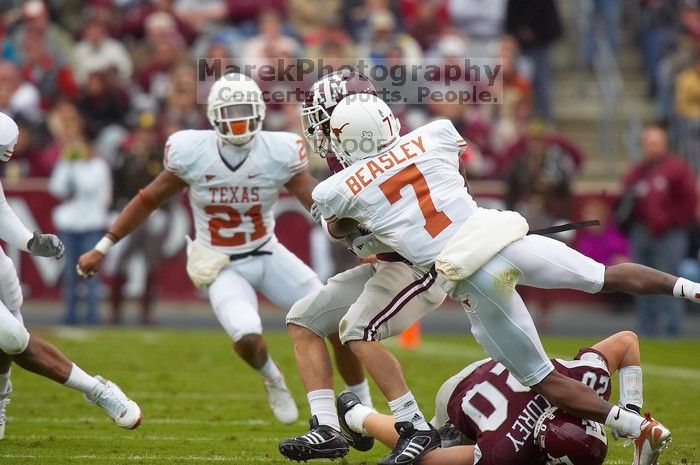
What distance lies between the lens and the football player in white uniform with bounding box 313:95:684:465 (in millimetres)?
5164

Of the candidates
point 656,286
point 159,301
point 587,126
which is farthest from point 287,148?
point 587,126

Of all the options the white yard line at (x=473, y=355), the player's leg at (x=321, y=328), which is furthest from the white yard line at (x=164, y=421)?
the white yard line at (x=473, y=355)

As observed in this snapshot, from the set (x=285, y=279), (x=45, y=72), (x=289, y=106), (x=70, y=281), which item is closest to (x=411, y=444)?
(x=285, y=279)

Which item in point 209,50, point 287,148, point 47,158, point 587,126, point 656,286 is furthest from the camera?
point 587,126

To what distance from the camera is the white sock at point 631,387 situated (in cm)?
544

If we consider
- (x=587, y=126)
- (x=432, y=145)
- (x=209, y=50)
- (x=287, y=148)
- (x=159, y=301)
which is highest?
(x=432, y=145)

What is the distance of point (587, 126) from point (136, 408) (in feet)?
32.7

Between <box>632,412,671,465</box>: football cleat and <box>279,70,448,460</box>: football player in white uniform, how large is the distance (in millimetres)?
1104

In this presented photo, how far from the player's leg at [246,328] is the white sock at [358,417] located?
41.2 inches

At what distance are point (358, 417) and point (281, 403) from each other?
1259mm

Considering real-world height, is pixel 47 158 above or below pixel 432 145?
below

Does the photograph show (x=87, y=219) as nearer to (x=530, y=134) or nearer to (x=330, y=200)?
(x=530, y=134)

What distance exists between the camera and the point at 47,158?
500 inches

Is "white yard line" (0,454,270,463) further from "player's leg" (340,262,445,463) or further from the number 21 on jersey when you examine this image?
the number 21 on jersey
